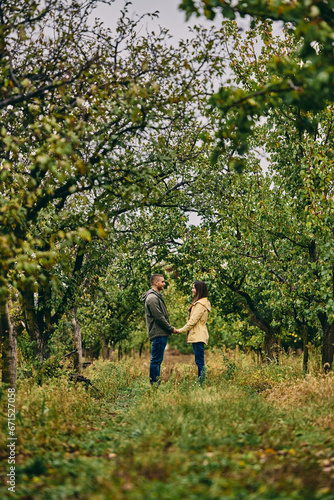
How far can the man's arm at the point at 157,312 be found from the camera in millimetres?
7816

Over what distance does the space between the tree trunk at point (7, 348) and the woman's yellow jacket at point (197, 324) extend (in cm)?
329

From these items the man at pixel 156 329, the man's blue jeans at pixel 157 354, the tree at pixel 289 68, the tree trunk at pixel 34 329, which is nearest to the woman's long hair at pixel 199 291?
the man at pixel 156 329

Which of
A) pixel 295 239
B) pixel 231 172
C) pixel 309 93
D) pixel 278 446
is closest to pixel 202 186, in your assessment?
pixel 231 172

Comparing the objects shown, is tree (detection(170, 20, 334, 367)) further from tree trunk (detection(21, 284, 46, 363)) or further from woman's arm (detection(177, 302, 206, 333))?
tree trunk (detection(21, 284, 46, 363))

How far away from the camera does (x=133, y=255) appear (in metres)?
10.8

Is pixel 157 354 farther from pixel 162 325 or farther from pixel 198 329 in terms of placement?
pixel 198 329

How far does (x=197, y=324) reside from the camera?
8234 millimetres

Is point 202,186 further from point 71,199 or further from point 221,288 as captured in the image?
point 221,288

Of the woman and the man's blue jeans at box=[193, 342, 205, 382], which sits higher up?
the woman

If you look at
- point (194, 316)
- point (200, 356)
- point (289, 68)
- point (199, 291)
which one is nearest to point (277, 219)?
point (199, 291)

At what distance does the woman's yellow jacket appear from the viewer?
26.7 ft

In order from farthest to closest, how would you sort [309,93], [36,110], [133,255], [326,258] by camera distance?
1. [133,255]
2. [326,258]
3. [36,110]
4. [309,93]

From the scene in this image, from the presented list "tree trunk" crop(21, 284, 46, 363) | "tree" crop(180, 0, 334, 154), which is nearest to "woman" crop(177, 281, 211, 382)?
"tree trunk" crop(21, 284, 46, 363)

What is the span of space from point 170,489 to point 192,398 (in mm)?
3233
